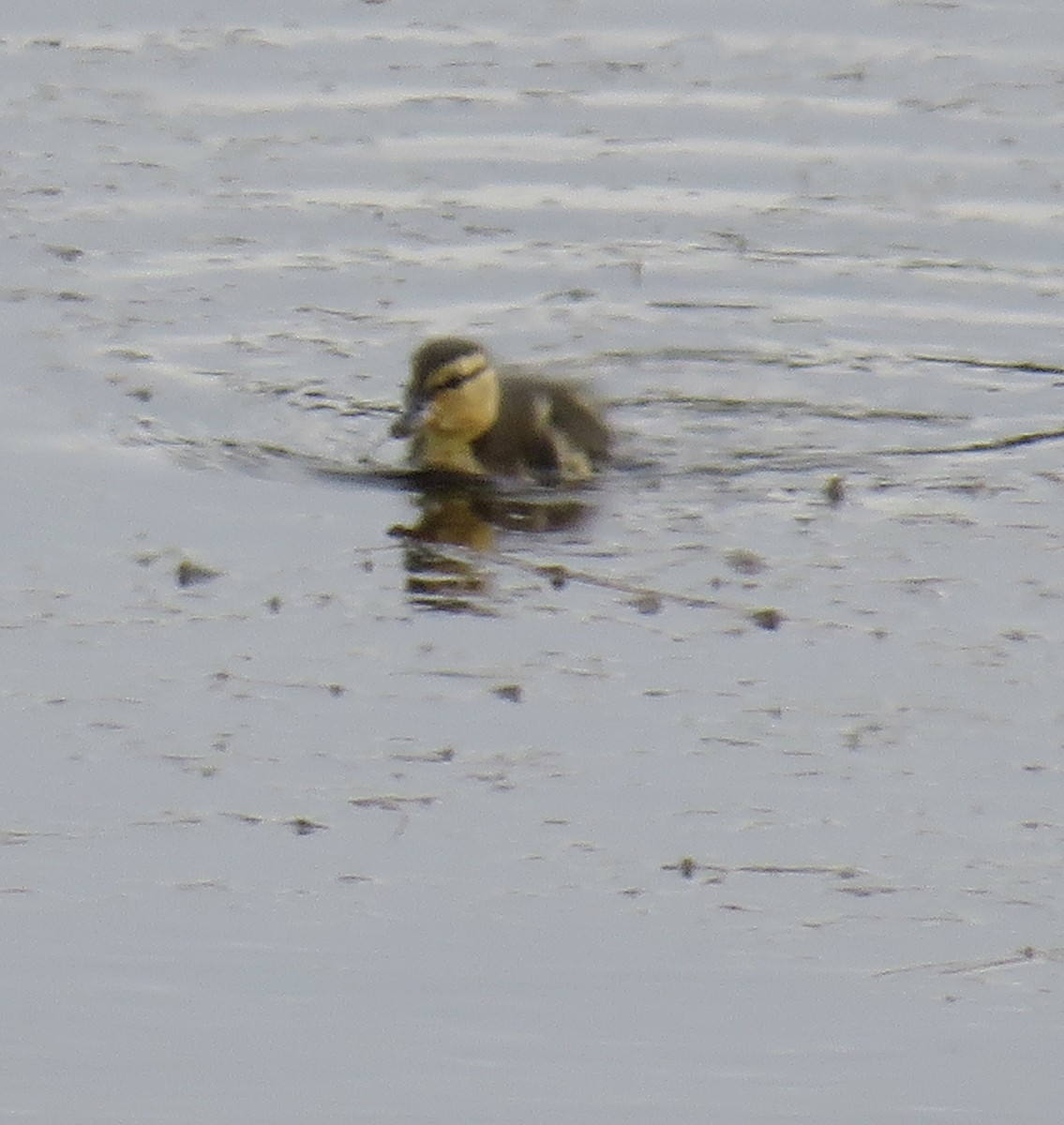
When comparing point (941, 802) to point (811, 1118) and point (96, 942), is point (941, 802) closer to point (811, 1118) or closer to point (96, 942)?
point (811, 1118)

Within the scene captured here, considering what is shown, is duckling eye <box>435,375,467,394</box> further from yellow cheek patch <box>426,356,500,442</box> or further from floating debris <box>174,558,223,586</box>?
floating debris <box>174,558,223,586</box>

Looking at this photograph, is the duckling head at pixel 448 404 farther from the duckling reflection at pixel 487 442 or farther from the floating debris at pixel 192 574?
the floating debris at pixel 192 574

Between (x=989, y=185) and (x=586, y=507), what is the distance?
333 centimetres

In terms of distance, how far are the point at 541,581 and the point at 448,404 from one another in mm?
1012

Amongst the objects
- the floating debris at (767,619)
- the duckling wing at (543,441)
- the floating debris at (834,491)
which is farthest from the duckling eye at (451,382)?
the floating debris at (767,619)

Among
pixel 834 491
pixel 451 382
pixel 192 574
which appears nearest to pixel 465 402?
pixel 451 382

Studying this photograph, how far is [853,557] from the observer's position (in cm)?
736

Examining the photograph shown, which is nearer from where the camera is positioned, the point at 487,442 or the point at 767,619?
the point at 767,619

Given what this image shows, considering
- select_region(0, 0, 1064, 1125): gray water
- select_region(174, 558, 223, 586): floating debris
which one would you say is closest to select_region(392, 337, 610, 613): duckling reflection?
select_region(0, 0, 1064, 1125): gray water

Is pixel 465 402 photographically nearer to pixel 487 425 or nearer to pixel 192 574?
pixel 487 425

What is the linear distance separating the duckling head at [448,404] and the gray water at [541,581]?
0.16 metres

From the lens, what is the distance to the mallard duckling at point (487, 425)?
811cm

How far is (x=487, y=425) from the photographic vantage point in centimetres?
830

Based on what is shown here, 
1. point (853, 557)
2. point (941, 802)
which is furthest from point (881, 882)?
point (853, 557)
